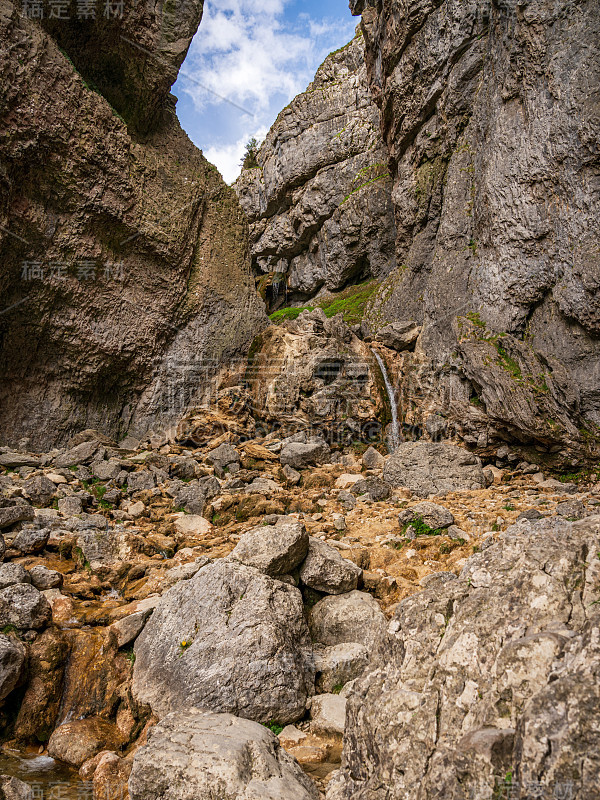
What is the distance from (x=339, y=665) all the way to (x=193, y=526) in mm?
4705

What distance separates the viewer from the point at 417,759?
2516mm

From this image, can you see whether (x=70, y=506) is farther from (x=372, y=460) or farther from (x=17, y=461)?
(x=372, y=460)

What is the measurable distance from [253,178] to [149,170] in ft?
88.8

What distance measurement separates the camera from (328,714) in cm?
449

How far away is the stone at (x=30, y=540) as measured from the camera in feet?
24.1

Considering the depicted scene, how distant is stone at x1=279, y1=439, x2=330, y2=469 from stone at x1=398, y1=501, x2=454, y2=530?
4543 millimetres

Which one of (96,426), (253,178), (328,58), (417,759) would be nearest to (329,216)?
(253,178)

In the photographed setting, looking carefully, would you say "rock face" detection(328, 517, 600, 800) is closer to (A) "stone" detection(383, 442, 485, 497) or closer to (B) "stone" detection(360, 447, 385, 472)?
(A) "stone" detection(383, 442, 485, 497)

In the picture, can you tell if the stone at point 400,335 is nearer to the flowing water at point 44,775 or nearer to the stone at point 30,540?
the stone at point 30,540

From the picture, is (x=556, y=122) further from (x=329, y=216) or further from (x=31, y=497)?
(x=329, y=216)

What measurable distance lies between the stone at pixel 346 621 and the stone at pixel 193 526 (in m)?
3.59

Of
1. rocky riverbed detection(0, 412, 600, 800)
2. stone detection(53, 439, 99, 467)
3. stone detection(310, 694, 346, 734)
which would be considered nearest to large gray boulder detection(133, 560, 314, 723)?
rocky riverbed detection(0, 412, 600, 800)

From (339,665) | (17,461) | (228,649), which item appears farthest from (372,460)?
(17,461)

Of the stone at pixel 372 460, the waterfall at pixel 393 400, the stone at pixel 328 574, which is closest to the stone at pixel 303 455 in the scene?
the stone at pixel 372 460
